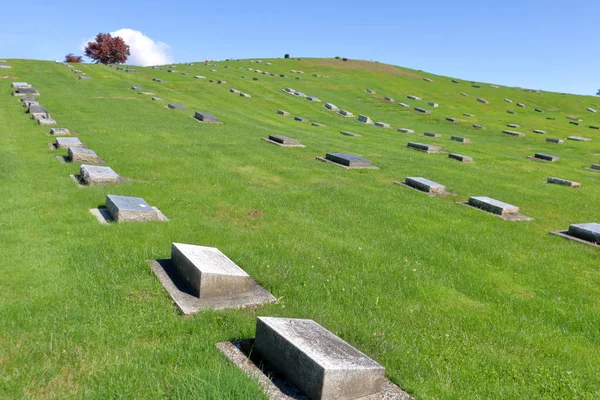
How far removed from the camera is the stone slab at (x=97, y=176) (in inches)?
414

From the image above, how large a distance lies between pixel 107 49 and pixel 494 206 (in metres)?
74.1

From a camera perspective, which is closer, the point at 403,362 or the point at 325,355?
the point at 325,355

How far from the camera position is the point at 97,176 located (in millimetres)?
10609

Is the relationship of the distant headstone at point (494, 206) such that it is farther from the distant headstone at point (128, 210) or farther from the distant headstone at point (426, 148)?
the distant headstone at point (426, 148)

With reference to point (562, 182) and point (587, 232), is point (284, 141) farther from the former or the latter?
point (587, 232)

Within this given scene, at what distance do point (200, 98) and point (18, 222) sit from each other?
27404 mm

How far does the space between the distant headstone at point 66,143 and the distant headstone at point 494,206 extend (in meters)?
12.3

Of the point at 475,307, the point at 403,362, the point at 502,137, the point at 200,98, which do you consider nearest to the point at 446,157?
the point at 502,137

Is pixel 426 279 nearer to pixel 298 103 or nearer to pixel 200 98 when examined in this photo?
pixel 200 98

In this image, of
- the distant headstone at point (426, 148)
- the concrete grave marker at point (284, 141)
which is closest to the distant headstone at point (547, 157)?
the distant headstone at point (426, 148)

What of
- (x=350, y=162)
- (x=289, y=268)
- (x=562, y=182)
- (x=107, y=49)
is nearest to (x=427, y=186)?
(x=350, y=162)

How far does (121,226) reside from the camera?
25.6 ft

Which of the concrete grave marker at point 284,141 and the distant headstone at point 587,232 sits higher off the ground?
the concrete grave marker at point 284,141

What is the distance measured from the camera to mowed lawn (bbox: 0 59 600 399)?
4.22 metres
